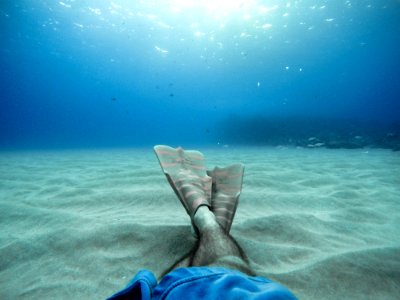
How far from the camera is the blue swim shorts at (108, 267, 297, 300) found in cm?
88

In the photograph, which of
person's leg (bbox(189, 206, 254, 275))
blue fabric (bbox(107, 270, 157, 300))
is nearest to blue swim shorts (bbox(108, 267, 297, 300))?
blue fabric (bbox(107, 270, 157, 300))

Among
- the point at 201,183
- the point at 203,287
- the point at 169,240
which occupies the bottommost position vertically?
the point at 169,240

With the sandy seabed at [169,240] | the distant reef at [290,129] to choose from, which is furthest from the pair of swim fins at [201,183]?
the distant reef at [290,129]

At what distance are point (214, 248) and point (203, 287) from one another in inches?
22.2

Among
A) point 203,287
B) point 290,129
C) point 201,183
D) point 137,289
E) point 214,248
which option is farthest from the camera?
point 290,129

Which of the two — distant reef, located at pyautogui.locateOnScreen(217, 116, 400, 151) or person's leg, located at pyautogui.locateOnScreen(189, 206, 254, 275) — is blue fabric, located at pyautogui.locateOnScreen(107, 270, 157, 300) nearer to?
person's leg, located at pyautogui.locateOnScreen(189, 206, 254, 275)

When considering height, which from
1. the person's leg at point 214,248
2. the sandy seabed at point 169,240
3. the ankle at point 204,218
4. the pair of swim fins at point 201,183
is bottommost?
the sandy seabed at point 169,240

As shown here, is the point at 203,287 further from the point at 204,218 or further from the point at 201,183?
the point at 201,183

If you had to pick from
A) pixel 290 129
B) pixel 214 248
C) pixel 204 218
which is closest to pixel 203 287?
pixel 214 248

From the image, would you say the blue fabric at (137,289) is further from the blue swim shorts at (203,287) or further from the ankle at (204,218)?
the ankle at (204,218)

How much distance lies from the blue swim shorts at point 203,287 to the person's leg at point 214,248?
295mm

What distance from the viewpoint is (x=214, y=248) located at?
4.95 feet

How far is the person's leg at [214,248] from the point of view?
1.38 meters

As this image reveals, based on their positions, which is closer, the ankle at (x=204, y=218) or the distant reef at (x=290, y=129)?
the ankle at (x=204, y=218)
